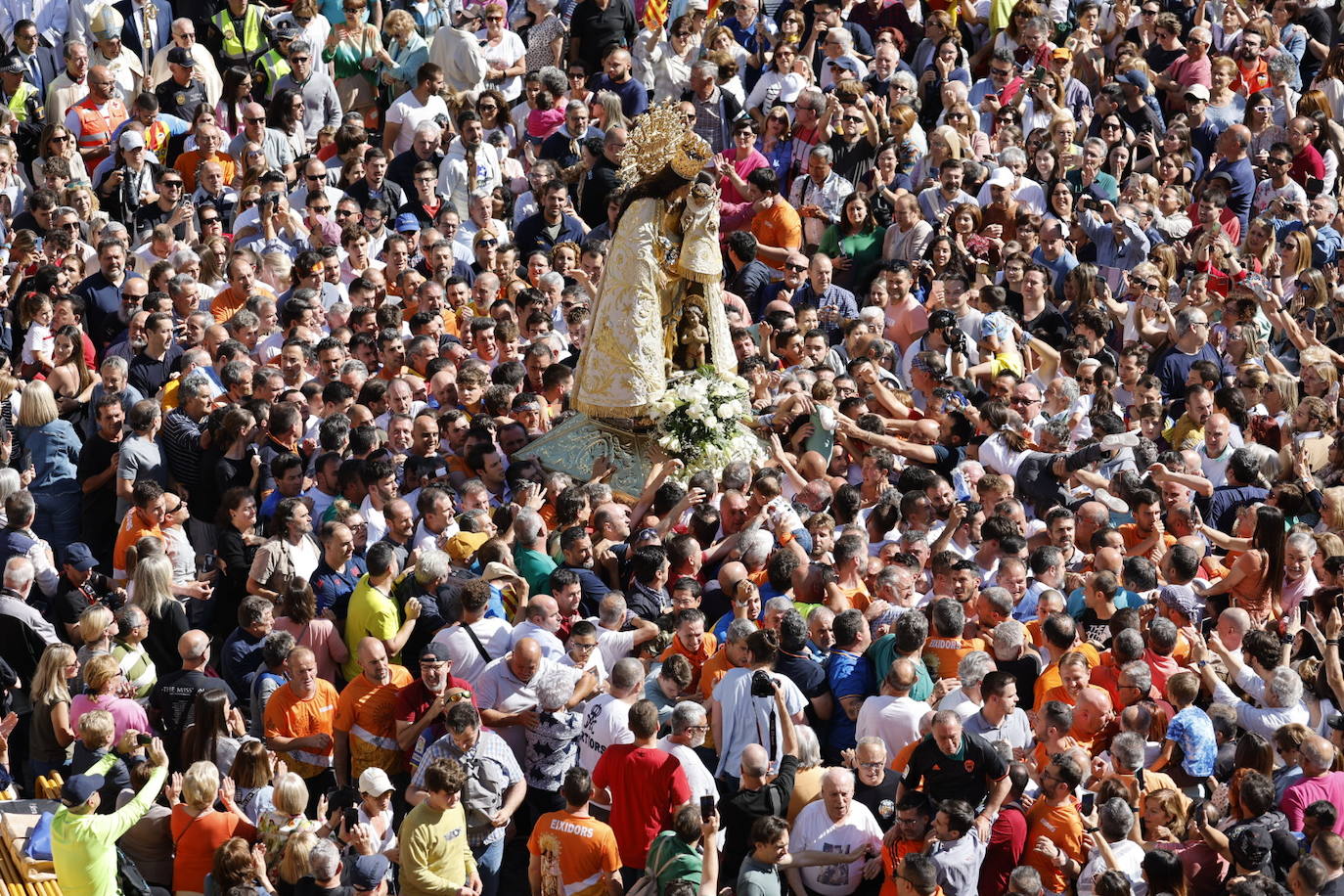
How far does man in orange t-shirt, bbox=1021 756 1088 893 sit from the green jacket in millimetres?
4182

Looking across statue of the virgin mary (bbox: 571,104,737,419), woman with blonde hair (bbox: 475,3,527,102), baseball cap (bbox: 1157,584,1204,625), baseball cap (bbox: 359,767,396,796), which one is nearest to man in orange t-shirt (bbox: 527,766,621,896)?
baseball cap (bbox: 359,767,396,796)

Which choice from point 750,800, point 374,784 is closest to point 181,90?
point 374,784

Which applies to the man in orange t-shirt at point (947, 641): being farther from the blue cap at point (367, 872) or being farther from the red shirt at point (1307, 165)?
the red shirt at point (1307, 165)

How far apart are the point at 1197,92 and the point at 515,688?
11.8m

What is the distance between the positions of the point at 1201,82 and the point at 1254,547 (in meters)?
8.99

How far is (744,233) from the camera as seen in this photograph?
1784cm

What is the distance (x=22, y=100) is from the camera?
19.5 metres

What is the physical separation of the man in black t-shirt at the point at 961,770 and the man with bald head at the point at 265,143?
999 cm

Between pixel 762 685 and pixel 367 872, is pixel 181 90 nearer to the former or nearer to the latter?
pixel 762 685

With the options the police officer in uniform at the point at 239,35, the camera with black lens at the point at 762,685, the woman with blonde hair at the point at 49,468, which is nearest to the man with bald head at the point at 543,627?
the camera with black lens at the point at 762,685

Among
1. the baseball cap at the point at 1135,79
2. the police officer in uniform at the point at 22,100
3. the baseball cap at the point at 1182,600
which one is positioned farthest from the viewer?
the baseball cap at the point at 1135,79

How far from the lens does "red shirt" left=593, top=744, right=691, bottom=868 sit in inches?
424

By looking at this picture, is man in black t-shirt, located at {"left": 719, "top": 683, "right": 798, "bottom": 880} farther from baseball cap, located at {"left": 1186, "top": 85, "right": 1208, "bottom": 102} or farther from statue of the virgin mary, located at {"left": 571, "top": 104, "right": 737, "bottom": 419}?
baseball cap, located at {"left": 1186, "top": 85, "right": 1208, "bottom": 102}

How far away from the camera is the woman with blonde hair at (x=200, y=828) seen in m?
10.6
